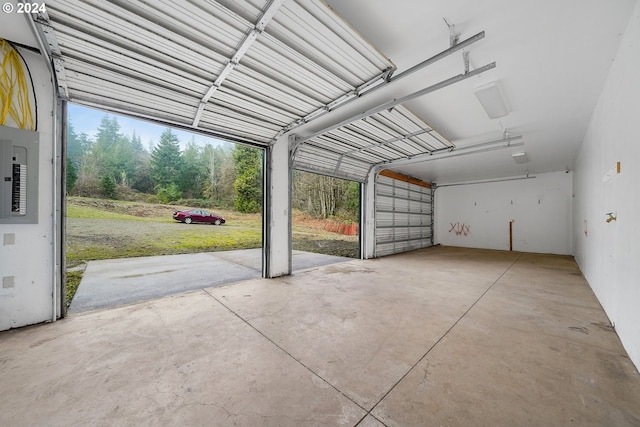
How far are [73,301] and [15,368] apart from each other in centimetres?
203

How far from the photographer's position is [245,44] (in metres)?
2.21

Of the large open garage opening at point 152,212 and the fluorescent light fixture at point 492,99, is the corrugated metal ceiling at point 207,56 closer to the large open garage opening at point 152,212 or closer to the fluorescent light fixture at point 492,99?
the large open garage opening at point 152,212

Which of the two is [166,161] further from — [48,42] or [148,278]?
[48,42]

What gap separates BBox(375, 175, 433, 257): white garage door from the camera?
8.00m

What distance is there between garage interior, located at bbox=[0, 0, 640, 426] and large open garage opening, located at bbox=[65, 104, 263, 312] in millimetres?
1132

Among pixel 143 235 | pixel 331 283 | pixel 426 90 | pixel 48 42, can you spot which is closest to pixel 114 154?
pixel 143 235

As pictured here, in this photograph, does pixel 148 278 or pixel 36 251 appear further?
pixel 148 278

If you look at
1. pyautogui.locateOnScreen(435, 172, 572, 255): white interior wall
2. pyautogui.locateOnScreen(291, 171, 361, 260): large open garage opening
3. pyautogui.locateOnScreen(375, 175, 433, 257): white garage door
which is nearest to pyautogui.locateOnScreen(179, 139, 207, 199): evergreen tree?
pyautogui.locateOnScreen(291, 171, 361, 260): large open garage opening

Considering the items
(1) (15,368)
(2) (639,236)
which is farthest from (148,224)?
(2) (639,236)

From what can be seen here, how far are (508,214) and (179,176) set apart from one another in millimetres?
19433

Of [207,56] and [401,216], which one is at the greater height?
[207,56]

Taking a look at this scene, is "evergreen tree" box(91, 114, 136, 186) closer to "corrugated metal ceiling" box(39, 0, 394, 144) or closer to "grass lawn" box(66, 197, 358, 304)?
"grass lawn" box(66, 197, 358, 304)

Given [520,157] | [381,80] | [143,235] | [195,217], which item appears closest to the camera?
[381,80]

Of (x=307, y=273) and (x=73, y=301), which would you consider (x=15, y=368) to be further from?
(x=307, y=273)
